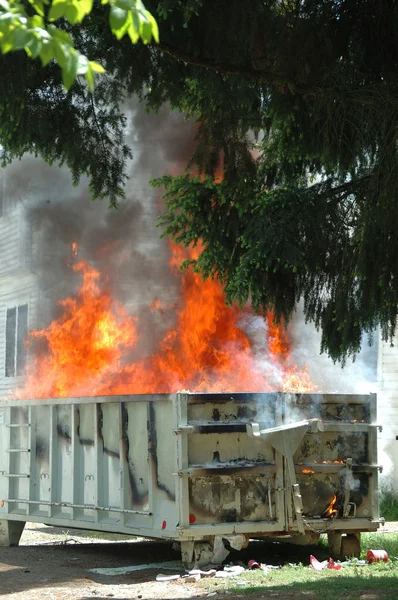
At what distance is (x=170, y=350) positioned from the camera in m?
15.2

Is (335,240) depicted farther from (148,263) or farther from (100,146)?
(148,263)

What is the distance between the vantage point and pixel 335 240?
972cm

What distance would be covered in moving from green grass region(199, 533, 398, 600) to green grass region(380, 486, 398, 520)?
184 inches

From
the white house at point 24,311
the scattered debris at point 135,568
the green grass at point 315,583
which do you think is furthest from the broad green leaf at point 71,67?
the white house at point 24,311

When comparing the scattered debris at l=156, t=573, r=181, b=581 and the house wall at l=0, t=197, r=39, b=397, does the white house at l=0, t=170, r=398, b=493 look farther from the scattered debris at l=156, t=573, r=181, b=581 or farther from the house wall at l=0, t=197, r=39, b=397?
the scattered debris at l=156, t=573, r=181, b=581

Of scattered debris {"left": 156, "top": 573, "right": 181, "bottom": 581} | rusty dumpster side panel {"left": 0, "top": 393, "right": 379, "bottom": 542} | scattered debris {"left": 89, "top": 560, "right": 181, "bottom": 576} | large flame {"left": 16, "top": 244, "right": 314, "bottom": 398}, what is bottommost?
scattered debris {"left": 89, "top": 560, "right": 181, "bottom": 576}

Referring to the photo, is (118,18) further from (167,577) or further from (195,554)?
(195,554)

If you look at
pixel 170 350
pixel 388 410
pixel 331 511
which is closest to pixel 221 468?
pixel 331 511

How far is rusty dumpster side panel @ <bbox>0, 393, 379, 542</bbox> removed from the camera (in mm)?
9500

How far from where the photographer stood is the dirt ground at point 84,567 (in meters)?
8.48

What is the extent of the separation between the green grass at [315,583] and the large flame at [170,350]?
5071 millimetres

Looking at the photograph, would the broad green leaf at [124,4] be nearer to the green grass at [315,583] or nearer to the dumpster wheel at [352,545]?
the green grass at [315,583]

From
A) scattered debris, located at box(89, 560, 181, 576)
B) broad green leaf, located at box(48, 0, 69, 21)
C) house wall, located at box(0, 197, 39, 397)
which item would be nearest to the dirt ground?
scattered debris, located at box(89, 560, 181, 576)

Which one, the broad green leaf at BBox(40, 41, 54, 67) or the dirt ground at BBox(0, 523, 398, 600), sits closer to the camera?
the broad green leaf at BBox(40, 41, 54, 67)
